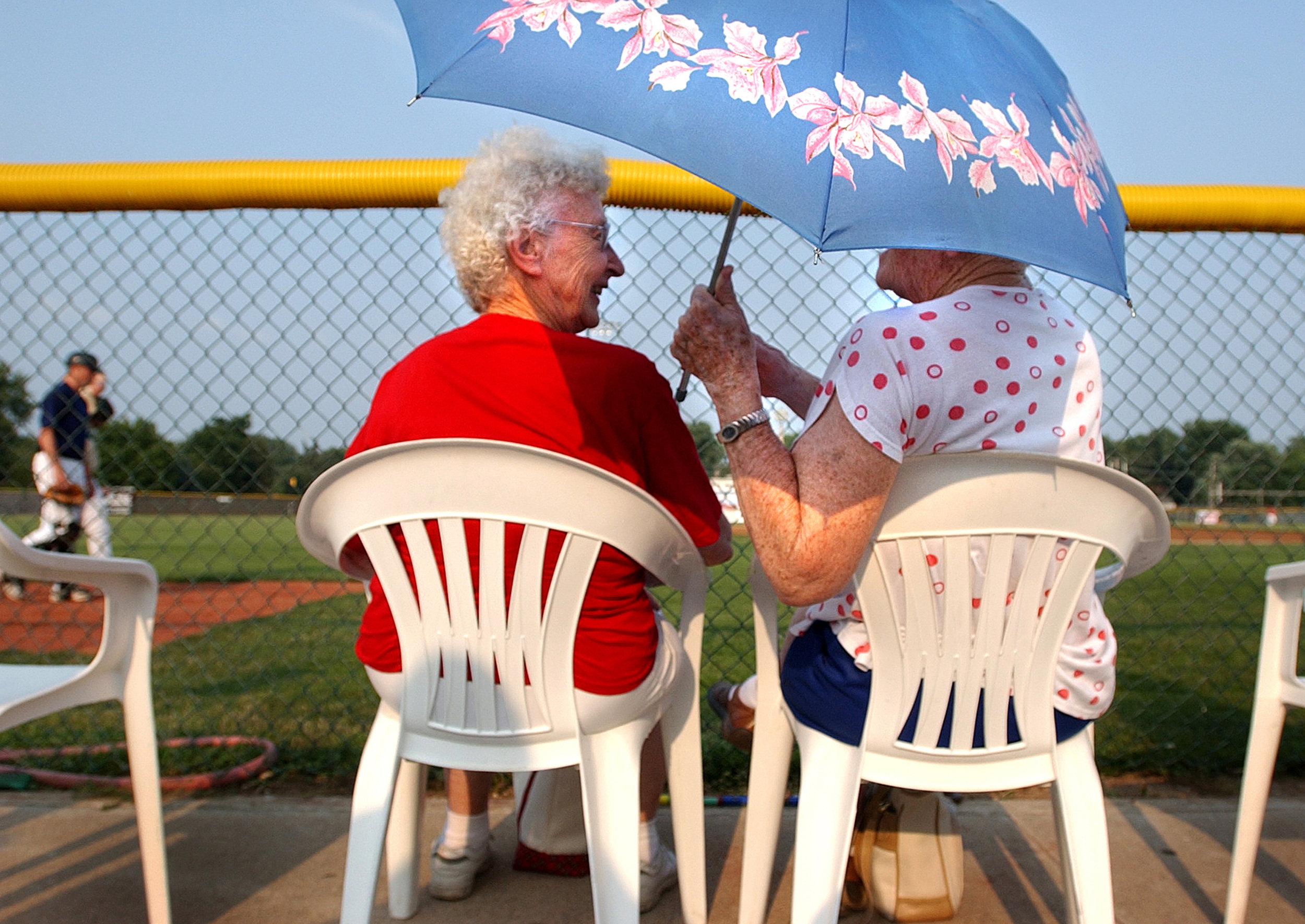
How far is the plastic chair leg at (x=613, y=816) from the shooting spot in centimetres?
157

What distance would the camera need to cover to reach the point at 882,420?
1.43 m

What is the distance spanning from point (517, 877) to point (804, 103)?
5.93 feet

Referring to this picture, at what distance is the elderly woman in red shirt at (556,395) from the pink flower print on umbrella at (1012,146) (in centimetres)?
72

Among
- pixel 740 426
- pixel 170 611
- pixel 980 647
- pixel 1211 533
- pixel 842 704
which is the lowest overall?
pixel 170 611

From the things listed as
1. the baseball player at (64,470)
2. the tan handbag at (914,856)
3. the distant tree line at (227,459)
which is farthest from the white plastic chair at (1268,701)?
the baseball player at (64,470)

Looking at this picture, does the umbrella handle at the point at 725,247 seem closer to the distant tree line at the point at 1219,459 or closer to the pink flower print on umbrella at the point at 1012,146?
the pink flower print on umbrella at the point at 1012,146

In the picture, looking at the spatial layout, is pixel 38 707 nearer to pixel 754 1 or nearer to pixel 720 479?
pixel 754 1

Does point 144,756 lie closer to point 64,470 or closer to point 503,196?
point 503,196

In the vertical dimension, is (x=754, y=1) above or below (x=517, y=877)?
above

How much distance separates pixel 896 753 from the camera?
1.57 metres

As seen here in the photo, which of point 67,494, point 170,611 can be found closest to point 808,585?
point 67,494

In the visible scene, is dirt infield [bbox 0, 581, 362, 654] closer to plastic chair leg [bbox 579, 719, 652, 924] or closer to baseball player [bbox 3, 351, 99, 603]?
baseball player [bbox 3, 351, 99, 603]

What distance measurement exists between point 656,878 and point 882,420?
124 centimetres

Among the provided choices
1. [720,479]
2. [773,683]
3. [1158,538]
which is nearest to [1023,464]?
[1158,538]
